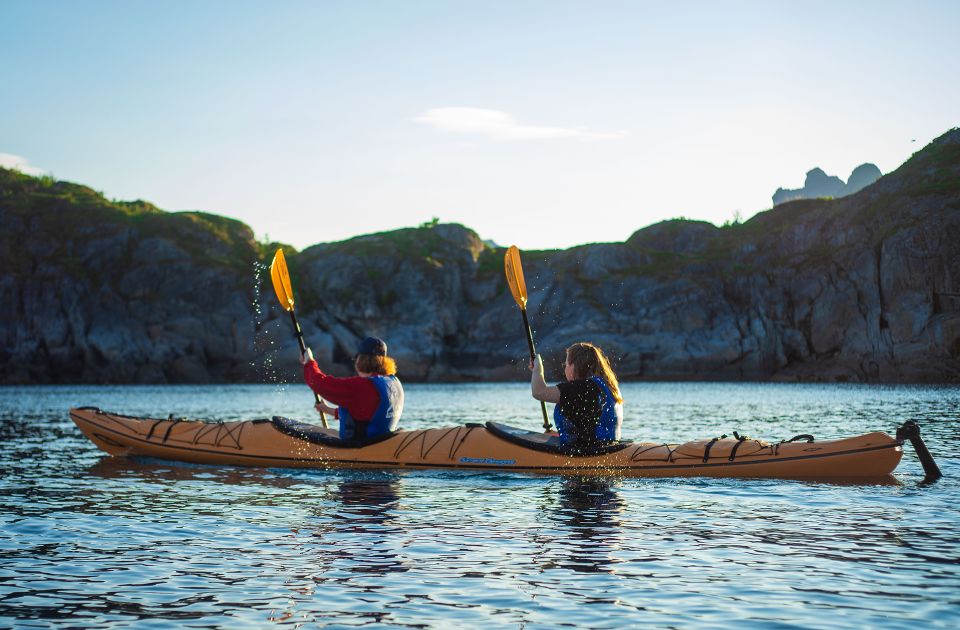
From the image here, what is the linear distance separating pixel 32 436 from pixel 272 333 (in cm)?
4421

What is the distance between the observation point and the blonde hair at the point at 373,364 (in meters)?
12.2

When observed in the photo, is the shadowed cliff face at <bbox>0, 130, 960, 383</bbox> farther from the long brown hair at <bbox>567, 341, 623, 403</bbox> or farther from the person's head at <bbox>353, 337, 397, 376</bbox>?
the person's head at <bbox>353, 337, 397, 376</bbox>

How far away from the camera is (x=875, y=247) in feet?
197

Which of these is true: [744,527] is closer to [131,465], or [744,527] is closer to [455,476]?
[455,476]

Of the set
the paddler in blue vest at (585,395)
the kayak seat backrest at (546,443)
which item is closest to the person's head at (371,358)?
the kayak seat backrest at (546,443)

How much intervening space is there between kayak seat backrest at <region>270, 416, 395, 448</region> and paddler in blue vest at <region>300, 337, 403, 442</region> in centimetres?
7

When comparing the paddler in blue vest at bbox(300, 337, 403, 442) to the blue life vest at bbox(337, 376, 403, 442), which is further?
the blue life vest at bbox(337, 376, 403, 442)

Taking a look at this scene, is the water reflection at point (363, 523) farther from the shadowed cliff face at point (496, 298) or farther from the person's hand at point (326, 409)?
the shadowed cliff face at point (496, 298)

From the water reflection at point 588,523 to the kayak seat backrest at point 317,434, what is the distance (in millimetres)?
2932

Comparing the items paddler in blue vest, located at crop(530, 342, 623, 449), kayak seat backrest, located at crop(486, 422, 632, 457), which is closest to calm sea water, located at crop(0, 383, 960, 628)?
kayak seat backrest, located at crop(486, 422, 632, 457)

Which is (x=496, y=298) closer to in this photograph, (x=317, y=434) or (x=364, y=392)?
(x=317, y=434)

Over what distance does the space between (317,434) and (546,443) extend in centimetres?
351

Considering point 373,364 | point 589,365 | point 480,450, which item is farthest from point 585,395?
point 373,364

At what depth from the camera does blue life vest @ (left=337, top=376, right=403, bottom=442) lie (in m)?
12.8
